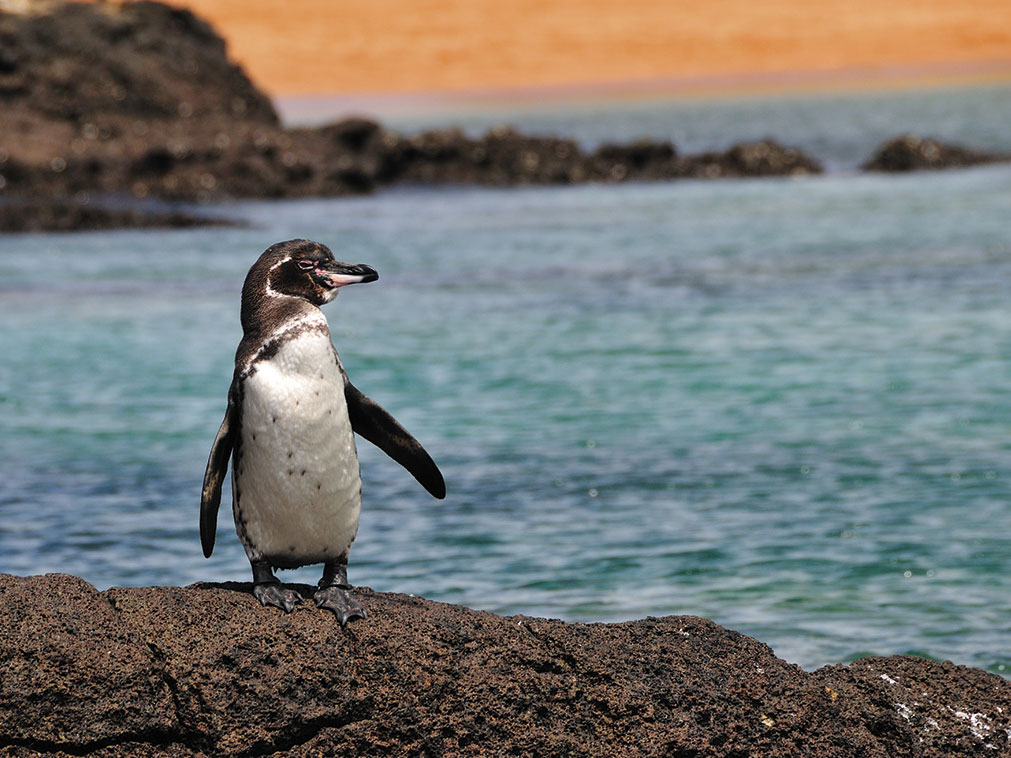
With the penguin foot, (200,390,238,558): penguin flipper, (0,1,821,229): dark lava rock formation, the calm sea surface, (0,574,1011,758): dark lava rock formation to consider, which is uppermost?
(0,1,821,229): dark lava rock formation

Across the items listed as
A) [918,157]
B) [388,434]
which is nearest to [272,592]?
[388,434]

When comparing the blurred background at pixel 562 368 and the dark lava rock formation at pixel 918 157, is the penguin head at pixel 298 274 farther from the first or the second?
the dark lava rock formation at pixel 918 157

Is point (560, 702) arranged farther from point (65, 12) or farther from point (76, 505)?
point (65, 12)

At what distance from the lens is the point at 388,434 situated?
500 centimetres

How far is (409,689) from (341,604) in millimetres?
312

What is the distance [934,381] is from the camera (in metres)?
13.4

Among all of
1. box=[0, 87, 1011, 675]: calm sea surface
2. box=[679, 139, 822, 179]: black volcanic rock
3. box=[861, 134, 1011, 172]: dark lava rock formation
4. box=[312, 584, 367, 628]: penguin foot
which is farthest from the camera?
box=[861, 134, 1011, 172]: dark lava rock formation

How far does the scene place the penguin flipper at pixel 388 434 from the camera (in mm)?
4941

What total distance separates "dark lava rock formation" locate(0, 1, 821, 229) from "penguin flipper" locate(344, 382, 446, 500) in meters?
27.5

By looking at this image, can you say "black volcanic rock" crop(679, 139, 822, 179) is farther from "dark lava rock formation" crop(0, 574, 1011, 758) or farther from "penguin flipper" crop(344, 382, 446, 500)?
"dark lava rock formation" crop(0, 574, 1011, 758)

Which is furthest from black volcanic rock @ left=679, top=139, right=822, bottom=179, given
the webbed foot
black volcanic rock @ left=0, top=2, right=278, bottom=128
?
the webbed foot

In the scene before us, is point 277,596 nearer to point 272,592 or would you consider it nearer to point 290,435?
point 272,592

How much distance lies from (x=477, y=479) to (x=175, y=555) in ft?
7.85

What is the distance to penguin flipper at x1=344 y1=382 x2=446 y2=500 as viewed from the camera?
16.2ft
